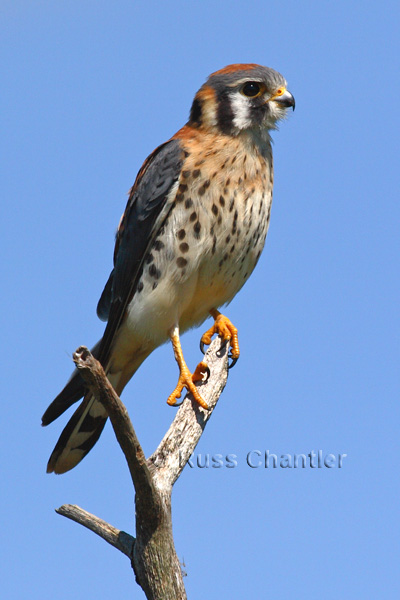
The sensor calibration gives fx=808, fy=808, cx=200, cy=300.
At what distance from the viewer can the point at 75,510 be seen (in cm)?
348

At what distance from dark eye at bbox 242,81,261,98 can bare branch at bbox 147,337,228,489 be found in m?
1.40

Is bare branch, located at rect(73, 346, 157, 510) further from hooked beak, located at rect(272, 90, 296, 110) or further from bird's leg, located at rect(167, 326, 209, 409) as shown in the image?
hooked beak, located at rect(272, 90, 296, 110)

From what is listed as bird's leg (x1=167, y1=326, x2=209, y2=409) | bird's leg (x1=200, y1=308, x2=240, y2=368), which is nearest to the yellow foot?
bird's leg (x1=167, y1=326, x2=209, y2=409)

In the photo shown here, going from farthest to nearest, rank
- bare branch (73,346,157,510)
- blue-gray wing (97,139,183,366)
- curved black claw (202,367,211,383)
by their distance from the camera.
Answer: blue-gray wing (97,139,183,366) < curved black claw (202,367,211,383) < bare branch (73,346,157,510)

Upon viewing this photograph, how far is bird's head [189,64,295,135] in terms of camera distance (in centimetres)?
456

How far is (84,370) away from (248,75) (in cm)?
235

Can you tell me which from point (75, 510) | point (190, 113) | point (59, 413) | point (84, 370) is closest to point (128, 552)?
point (75, 510)

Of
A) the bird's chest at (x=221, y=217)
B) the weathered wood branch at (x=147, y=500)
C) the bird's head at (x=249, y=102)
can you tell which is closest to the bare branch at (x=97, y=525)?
the weathered wood branch at (x=147, y=500)

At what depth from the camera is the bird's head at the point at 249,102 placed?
4.56 meters

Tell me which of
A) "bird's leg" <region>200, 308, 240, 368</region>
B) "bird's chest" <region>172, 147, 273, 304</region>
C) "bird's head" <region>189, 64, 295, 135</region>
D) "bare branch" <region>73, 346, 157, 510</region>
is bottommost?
"bare branch" <region>73, 346, 157, 510</region>

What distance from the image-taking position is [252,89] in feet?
15.1

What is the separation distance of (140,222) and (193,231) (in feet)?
1.23

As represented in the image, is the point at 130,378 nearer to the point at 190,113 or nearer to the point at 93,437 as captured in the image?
the point at 93,437

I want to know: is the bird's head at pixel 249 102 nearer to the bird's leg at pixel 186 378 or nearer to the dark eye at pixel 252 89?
the dark eye at pixel 252 89
